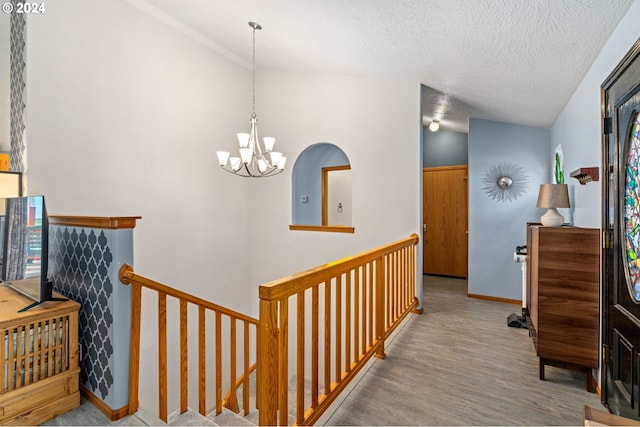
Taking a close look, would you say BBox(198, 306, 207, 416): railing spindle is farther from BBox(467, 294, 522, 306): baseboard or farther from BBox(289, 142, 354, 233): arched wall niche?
BBox(467, 294, 522, 306): baseboard

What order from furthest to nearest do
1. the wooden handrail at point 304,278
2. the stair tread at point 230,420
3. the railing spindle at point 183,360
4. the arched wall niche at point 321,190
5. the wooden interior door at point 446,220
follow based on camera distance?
the wooden interior door at point 446,220 → the arched wall niche at point 321,190 → the stair tread at point 230,420 → the railing spindle at point 183,360 → the wooden handrail at point 304,278

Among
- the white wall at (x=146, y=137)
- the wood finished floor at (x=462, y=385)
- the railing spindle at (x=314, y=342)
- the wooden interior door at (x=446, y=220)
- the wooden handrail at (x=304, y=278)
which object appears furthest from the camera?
the wooden interior door at (x=446, y=220)

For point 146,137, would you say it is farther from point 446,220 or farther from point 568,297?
point 446,220

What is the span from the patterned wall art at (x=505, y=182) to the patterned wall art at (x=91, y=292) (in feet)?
14.7

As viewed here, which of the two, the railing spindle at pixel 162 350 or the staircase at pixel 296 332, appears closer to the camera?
the staircase at pixel 296 332

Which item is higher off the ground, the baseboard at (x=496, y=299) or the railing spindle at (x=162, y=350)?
the railing spindle at (x=162, y=350)

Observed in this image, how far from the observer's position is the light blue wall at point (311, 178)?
4699mm

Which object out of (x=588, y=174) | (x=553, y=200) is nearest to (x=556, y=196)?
(x=553, y=200)

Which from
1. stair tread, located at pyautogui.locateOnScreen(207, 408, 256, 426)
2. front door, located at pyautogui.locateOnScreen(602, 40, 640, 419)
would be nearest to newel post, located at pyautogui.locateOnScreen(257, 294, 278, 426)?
stair tread, located at pyautogui.locateOnScreen(207, 408, 256, 426)

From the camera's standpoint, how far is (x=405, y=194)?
3.80 metres

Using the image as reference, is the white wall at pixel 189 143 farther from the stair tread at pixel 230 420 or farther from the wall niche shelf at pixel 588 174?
the wall niche shelf at pixel 588 174

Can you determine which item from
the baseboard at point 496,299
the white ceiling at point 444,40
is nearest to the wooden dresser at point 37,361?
the white ceiling at point 444,40

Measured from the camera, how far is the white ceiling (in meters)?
1.90

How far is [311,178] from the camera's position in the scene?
202 inches
